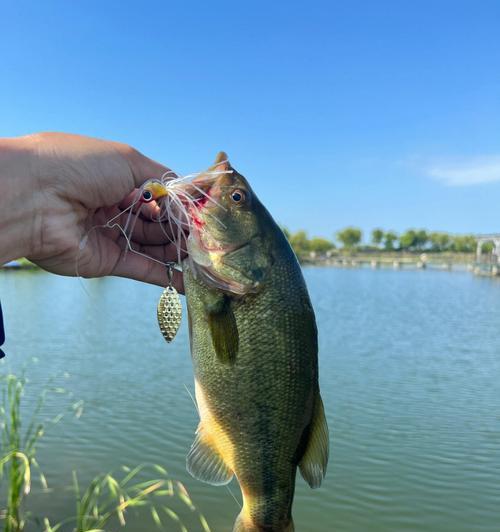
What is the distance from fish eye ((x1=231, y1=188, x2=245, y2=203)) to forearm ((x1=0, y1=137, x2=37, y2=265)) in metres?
0.87

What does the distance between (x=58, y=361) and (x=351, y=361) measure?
9.29 m

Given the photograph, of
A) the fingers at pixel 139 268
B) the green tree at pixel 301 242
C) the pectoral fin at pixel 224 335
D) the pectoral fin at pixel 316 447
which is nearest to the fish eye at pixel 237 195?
the pectoral fin at pixel 224 335

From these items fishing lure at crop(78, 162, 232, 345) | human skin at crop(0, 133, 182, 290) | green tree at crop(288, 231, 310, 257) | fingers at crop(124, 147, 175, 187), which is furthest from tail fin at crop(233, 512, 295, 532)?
green tree at crop(288, 231, 310, 257)

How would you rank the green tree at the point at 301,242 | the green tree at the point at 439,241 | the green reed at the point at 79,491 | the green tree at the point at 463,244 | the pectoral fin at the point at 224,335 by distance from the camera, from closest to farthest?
1. the pectoral fin at the point at 224,335
2. the green reed at the point at 79,491
3. the green tree at the point at 301,242
4. the green tree at the point at 463,244
5. the green tree at the point at 439,241

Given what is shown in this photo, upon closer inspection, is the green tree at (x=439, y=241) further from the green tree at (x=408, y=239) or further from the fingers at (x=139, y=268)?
the fingers at (x=139, y=268)

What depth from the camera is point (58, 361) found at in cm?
1614

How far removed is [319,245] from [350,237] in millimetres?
9540

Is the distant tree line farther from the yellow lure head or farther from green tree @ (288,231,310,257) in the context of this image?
the yellow lure head

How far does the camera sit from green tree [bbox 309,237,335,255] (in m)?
149

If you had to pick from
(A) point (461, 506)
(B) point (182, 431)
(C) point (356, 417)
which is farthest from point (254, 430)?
(C) point (356, 417)

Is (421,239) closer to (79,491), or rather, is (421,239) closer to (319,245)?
(319,245)

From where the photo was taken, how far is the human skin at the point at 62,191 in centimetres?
224

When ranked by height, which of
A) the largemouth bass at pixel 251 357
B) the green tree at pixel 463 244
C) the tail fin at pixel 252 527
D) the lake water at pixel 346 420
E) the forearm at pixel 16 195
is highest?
the green tree at pixel 463 244

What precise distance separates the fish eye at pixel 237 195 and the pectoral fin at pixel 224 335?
0.51 metres
